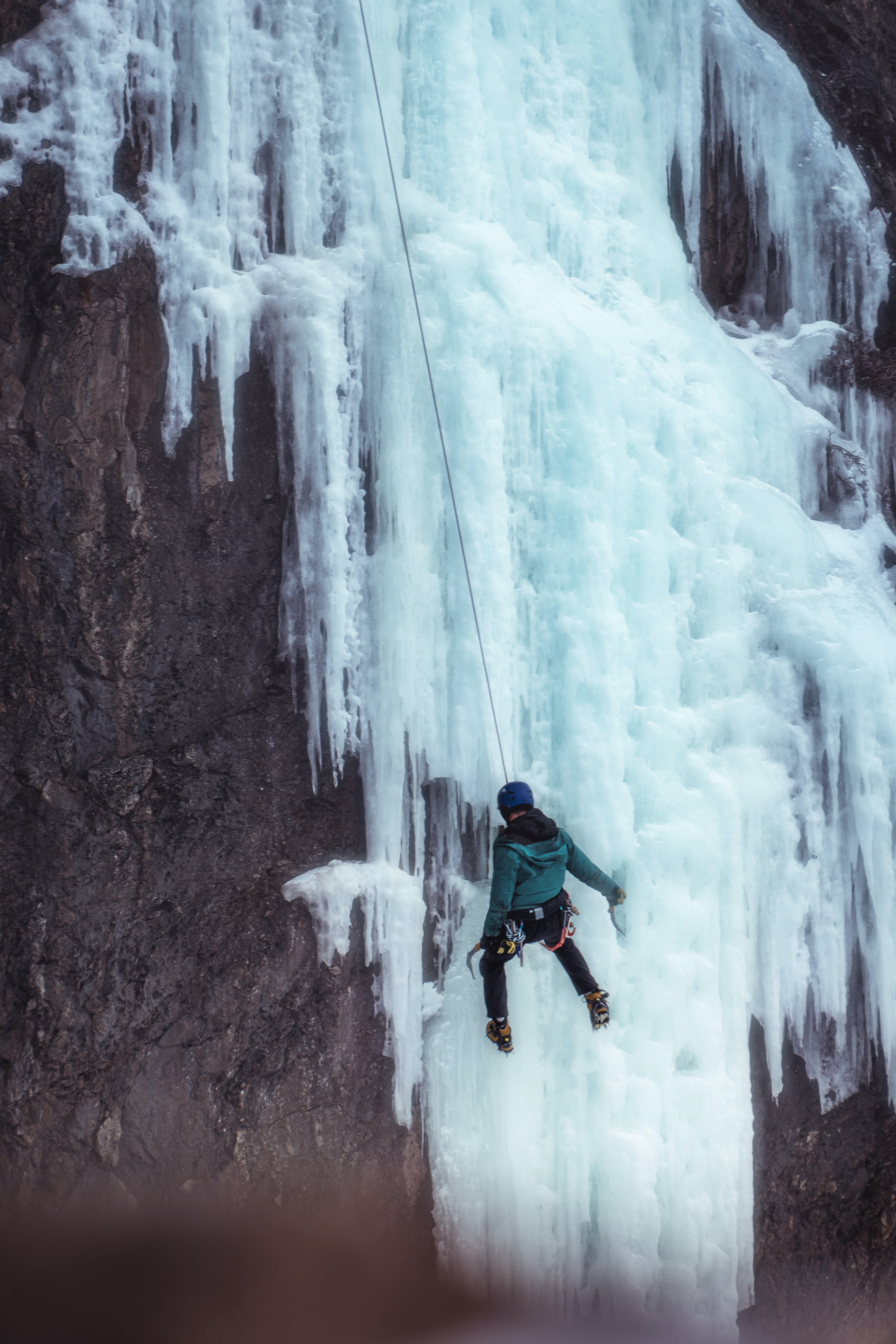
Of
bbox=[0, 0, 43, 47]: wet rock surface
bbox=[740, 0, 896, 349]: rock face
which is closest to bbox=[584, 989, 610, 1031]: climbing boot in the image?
bbox=[740, 0, 896, 349]: rock face

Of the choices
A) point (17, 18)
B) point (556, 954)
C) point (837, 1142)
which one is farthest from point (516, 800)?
point (17, 18)

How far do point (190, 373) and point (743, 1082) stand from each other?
4.50 m

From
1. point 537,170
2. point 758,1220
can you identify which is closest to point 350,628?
point 537,170

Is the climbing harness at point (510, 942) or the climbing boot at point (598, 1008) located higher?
the climbing harness at point (510, 942)

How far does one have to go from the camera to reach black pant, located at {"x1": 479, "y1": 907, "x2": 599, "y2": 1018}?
4871 mm

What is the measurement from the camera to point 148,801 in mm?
4992

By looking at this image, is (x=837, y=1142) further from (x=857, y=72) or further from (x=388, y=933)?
(x=857, y=72)

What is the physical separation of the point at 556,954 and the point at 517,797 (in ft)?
2.75

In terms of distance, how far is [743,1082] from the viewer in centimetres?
543

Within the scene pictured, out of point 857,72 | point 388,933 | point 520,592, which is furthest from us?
point 857,72

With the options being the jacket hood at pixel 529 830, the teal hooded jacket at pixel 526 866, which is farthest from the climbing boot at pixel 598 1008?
the jacket hood at pixel 529 830

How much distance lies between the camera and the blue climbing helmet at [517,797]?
15.9 feet

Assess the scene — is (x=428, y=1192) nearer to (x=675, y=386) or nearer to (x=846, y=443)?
(x=675, y=386)

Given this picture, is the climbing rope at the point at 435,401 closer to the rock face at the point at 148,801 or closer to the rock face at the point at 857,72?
the rock face at the point at 148,801
